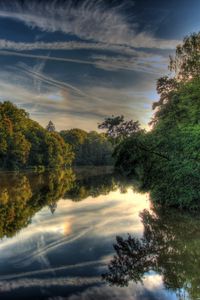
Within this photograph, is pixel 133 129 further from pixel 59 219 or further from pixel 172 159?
pixel 59 219

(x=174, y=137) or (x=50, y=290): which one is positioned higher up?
(x=174, y=137)

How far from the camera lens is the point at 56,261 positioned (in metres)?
9.12

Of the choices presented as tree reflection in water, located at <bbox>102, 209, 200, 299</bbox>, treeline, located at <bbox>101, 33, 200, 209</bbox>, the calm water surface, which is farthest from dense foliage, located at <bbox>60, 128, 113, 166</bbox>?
tree reflection in water, located at <bbox>102, 209, 200, 299</bbox>

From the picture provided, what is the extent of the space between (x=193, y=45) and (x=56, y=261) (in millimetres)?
26051

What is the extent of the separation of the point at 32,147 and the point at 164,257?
83302mm

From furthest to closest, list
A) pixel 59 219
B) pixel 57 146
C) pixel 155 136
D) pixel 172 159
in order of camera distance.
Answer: pixel 57 146
pixel 155 136
pixel 172 159
pixel 59 219

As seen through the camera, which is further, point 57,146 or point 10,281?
point 57,146

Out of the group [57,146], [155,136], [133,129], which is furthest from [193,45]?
[57,146]

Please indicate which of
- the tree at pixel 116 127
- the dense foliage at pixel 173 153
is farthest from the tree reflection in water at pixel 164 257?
the tree at pixel 116 127

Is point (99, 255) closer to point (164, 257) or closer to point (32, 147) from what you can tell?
point (164, 257)

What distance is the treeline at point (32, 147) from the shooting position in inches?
3002

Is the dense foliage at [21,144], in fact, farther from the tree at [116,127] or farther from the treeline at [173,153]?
the treeline at [173,153]

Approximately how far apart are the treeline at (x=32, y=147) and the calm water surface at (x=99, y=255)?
3151 cm

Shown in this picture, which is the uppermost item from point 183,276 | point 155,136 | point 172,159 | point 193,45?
point 193,45
